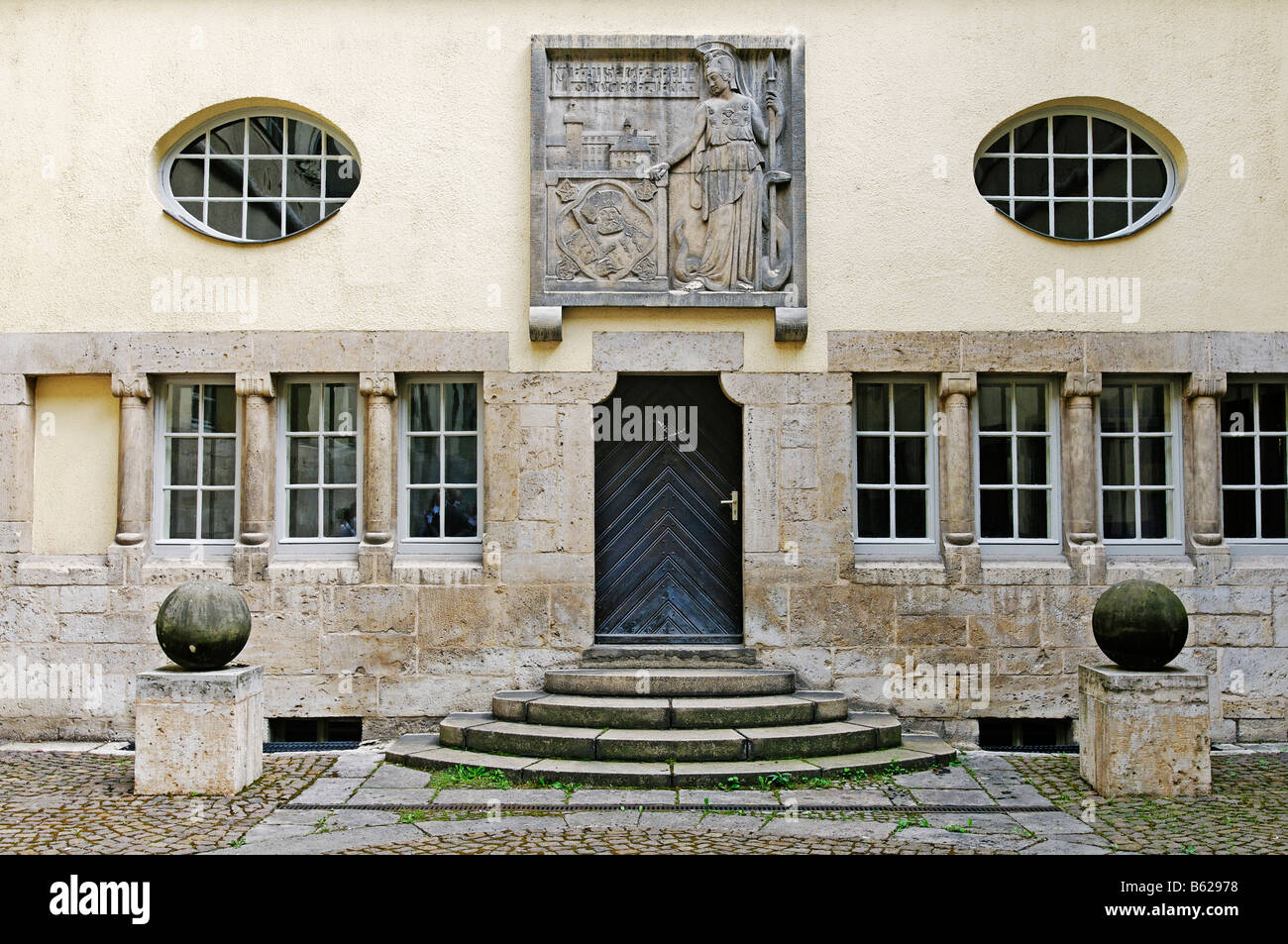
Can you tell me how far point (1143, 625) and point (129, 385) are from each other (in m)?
6.89

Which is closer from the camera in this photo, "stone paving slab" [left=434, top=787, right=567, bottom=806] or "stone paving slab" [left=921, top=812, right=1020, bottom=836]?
"stone paving slab" [left=921, top=812, right=1020, bottom=836]

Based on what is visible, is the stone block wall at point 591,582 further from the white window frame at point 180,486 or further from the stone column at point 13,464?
the white window frame at point 180,486

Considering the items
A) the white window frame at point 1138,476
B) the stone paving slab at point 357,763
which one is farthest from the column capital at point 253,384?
the white window frame at point 1138,476

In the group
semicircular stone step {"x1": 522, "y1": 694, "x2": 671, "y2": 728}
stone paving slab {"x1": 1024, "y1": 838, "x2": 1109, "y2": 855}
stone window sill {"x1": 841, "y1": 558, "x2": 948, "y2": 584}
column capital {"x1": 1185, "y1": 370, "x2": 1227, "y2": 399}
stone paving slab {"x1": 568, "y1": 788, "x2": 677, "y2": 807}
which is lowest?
stone paving slab {"x1": 1024, "y1": 838, "x2": 1109, "y2": 855}

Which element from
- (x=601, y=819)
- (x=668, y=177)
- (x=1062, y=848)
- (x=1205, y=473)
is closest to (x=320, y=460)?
(x=668, y=177)

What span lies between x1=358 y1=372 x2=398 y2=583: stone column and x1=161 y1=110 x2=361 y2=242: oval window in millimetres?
1411

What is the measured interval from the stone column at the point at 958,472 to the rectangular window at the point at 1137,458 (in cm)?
106

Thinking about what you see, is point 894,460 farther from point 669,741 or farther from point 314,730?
point 314,730

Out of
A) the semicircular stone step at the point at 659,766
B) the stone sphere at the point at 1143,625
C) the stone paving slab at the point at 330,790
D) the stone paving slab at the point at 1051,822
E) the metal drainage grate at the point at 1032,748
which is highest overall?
the stone sphere at the point at 1143,625

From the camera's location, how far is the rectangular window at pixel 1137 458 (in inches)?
306

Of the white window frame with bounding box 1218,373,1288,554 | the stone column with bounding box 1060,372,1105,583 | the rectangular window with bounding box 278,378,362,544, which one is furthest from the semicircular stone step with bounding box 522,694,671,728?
the white window frame with bounding box 1218,373,1288,554

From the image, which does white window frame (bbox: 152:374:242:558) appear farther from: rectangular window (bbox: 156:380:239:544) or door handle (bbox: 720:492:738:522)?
door handle (bbox: 720:492:738:522)

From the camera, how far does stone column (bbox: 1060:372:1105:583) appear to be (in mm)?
7572

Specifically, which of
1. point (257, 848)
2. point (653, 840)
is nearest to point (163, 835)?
point (257, 848)
